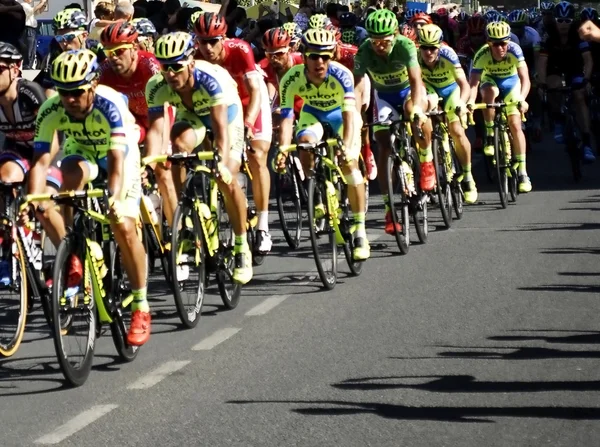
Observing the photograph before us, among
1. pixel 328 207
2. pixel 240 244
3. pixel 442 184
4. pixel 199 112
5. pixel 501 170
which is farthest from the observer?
pixel 501 170

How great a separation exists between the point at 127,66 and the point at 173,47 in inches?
→ 45.4

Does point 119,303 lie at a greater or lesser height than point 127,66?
lesser

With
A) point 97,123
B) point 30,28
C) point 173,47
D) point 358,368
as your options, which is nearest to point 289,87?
point 173,47

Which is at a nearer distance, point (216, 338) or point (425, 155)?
point (216, 338)

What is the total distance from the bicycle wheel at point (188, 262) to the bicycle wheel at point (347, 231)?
1905 mm

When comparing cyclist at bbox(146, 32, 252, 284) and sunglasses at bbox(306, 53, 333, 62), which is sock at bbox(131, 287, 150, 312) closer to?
cyclist at bbox(146, 32, 252, 284)

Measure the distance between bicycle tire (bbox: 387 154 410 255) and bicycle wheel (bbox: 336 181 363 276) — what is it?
99 cm

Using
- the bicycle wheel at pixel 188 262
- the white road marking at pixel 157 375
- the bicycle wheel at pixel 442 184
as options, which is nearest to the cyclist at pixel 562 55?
the bicycle wheel at pixel 442 184

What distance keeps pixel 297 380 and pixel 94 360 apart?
1.52 meters

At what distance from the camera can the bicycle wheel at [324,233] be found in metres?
11.9

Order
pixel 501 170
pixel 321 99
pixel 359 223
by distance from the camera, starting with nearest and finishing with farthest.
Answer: pixel 359 223
pixel 321 99
pixel 501 170

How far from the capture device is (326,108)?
13.2m

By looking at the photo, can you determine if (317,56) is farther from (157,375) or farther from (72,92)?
(157,375)

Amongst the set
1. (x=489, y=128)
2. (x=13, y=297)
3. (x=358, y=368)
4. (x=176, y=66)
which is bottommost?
(x=358, y=368)
